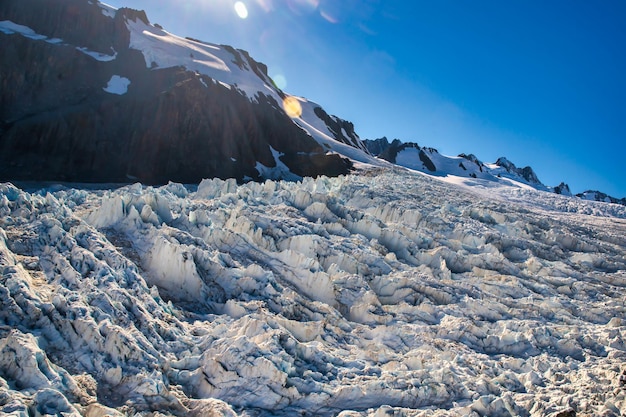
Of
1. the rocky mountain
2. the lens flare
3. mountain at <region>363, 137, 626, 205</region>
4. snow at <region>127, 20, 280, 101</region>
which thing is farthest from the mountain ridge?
the rocky mountain

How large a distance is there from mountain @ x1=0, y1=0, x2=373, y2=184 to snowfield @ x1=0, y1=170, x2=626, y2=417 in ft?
88.0

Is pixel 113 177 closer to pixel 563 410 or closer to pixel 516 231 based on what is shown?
pixel 516 231

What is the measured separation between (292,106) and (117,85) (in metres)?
32.1

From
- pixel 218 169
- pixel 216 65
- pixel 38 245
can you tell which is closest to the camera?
pixel 38 245

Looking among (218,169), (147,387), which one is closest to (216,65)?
(218,169)

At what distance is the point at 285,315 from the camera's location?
1291 cm

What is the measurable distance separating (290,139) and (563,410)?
51791 millimetres

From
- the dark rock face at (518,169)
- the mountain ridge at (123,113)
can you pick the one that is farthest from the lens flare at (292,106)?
the dark rock face at (518,169)

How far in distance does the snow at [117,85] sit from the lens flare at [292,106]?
25.3 metres

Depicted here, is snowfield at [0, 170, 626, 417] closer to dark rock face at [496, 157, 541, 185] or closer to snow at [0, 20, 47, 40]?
snow at [0, 20, 47, 40]

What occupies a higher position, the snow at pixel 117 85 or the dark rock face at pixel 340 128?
the dark rock face at pixel 340 128

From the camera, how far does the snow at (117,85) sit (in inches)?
1986

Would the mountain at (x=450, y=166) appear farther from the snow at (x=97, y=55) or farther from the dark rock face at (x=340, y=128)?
the snow at (x=97, y=55)

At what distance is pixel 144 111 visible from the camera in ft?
160
